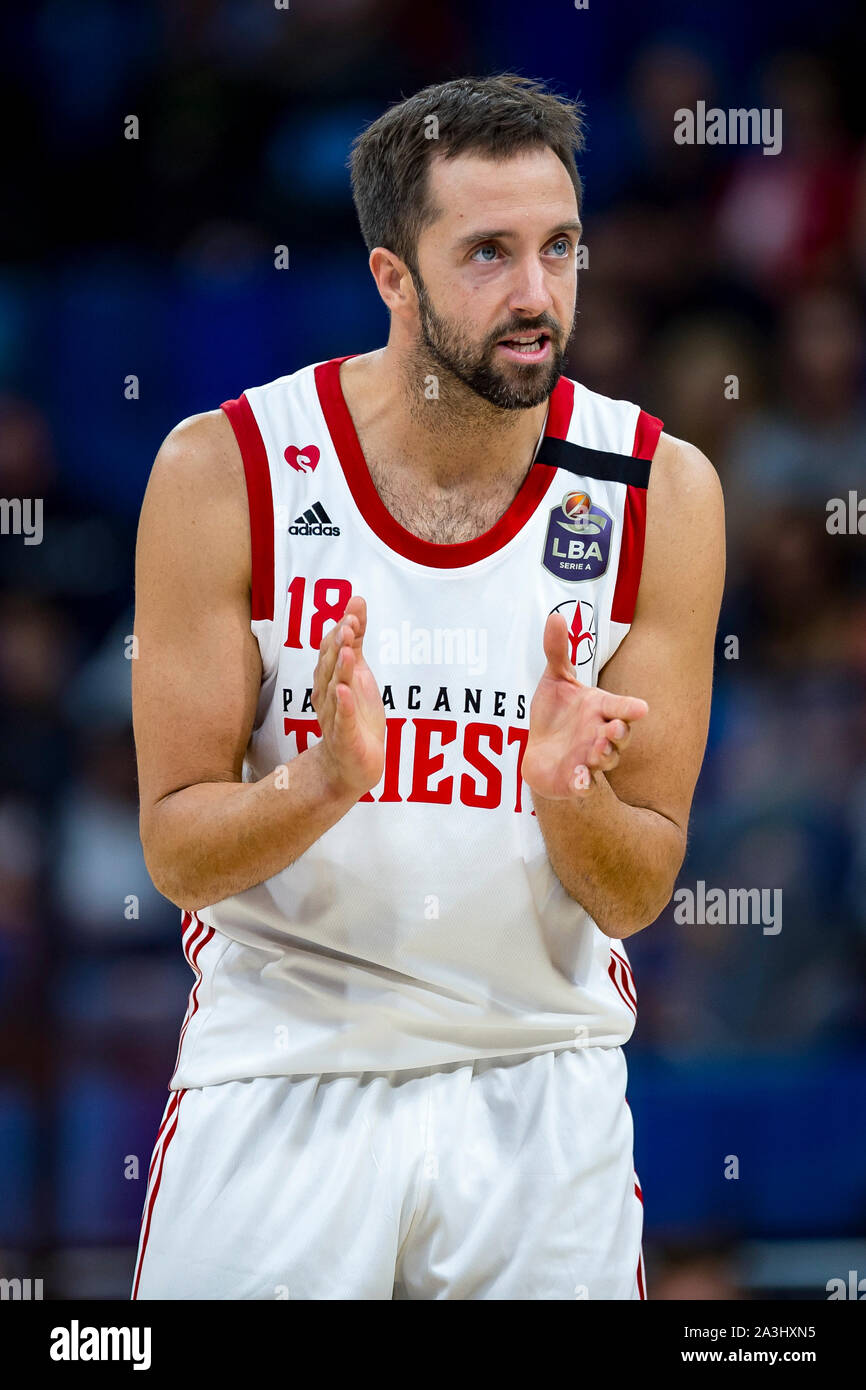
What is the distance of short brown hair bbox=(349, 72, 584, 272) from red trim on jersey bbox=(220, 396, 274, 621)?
40 centimetres

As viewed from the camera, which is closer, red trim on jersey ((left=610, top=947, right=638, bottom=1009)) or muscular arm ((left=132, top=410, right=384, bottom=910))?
muscular arm ((left=132, top=410, right=384, bottom=910))

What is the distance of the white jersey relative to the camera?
232 centimetres

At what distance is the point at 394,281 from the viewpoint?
2.57 meters

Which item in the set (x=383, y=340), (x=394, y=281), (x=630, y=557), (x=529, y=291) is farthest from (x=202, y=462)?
(x=383, y=340)

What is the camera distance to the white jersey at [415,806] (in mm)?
2324

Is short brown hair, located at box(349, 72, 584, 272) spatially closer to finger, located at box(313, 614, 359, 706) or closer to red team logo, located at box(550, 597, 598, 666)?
red team logo, located at box(550, 597, 598, 666)

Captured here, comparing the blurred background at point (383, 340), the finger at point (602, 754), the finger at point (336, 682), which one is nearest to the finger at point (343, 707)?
the finger at point (336, 682)

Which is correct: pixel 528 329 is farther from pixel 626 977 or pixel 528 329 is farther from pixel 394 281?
pixel 626 977

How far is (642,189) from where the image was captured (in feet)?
14.3

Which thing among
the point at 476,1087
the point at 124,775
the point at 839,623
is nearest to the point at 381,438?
the point at 476,1087

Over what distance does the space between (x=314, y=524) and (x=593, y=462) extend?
46cm

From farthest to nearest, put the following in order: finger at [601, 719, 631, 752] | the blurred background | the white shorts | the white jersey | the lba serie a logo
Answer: the blurred background < the lba serie a logo < the white jersey < the white shorts < finger at [601, 719, 631, 752]

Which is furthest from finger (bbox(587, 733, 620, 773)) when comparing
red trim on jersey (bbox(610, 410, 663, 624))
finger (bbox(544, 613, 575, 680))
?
red trim on jersey (bbox(610, 410, 663, 624))

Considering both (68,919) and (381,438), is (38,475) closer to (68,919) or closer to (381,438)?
(68,919)
